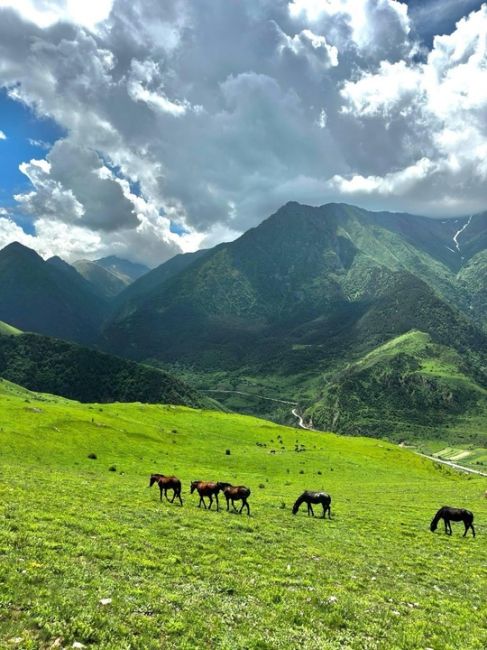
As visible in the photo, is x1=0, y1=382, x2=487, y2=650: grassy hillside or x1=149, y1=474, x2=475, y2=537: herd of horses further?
x1=149, y1=474, x2=475, y2=537: herd of horses

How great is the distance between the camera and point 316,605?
17781 millimetres

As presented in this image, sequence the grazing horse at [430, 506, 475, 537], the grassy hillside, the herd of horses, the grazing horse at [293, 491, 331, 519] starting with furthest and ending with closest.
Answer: the grazing horse at [293, 491, 331, 519]
the herd of horses
the grazing horse at [430, 506, 475, 537]
the grassy hillside

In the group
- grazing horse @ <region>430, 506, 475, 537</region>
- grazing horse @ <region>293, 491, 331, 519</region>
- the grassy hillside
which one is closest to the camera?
the grassy hillside

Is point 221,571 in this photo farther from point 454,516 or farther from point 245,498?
point 454,516

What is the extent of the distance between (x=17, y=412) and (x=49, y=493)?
4879 centimetres

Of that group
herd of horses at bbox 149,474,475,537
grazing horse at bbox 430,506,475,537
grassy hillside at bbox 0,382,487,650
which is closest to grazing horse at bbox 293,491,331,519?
herd of horses at bbox 149,474,475,537

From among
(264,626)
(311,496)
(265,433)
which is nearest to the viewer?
(264,626)

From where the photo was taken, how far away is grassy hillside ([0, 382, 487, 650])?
557 inches

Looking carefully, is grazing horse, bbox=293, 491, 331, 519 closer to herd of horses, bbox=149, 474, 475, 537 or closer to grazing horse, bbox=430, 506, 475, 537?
herd of horses, bbox=149, 474, 475, 537

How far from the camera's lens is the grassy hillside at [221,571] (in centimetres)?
1415

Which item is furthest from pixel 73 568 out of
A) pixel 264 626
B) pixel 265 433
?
pixel 265 433

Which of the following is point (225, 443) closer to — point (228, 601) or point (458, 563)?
point (458, 563)

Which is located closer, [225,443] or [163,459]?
[163,459]

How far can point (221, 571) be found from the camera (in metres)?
20.7
